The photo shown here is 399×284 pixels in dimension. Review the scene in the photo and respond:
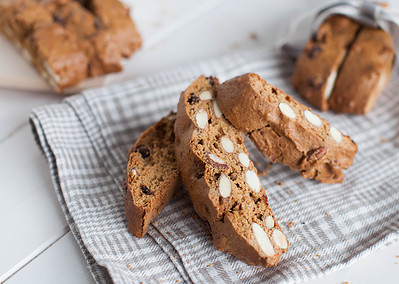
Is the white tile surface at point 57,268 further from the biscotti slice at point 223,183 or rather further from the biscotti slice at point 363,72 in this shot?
the biscotti slice at point 363,72

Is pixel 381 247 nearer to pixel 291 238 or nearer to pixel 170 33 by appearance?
pixel 291 238

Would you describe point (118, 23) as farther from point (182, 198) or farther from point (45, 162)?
point (182, 198)

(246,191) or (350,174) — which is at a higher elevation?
(246,191)

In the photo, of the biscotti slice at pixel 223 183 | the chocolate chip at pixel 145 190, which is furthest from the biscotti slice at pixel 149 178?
the biscotti slice at pixel 223 183

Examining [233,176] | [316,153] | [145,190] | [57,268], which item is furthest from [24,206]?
[316,153]

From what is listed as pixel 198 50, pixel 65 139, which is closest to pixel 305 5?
pixel 198 50

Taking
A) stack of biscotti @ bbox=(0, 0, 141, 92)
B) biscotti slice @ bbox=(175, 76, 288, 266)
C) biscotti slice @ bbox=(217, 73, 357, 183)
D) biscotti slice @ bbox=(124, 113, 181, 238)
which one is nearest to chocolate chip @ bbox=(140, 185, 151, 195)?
biscotti slice @ bbox=(124, 113, 181, 238)
